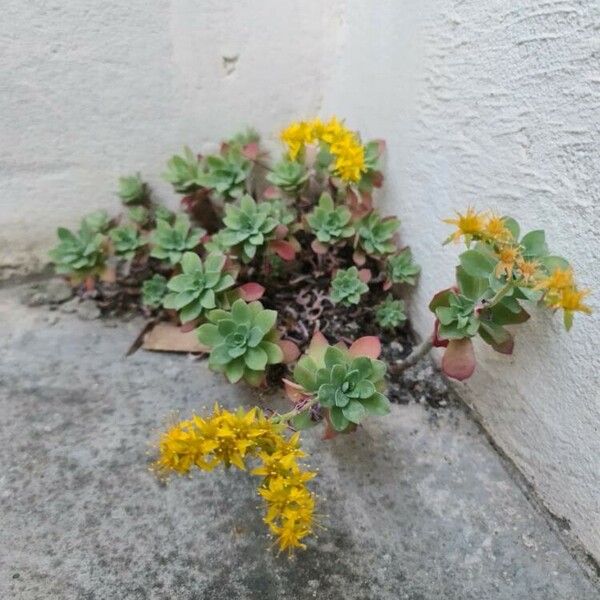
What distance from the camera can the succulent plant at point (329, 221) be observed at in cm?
135

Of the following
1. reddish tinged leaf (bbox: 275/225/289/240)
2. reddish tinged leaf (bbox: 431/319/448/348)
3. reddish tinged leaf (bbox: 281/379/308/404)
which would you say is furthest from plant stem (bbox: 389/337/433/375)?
reddish tinged leaf (bbox: 275/225/289/240)

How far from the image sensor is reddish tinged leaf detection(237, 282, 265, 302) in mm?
1253

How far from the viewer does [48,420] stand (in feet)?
3.79

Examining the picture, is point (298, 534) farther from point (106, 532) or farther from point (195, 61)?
→ point (195, 61)

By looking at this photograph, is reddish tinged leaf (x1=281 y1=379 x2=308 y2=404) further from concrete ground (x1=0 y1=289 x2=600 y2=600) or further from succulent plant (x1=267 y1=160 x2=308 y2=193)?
succulent plant (x1=267 y1=160 x2=308 y2=193)

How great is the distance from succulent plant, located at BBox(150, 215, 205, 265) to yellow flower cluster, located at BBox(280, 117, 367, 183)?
292 mm

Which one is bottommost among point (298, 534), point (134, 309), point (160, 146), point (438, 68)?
point (134, 309)

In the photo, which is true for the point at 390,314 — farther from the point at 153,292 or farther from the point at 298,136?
the point at 153,292

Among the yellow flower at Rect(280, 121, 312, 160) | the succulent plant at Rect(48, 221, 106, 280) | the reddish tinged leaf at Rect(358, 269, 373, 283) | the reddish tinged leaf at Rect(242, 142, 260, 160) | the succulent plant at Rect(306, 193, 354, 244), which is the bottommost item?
the succulent plant at Rect(48, 221, 106, 280)

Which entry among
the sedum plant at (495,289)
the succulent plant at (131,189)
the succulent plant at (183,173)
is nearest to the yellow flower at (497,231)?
the sedum plant at (495,289)

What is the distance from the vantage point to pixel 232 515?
1.00 metres

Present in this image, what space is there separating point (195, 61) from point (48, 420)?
2.88 feet

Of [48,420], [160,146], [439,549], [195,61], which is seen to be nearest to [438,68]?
[195,61]

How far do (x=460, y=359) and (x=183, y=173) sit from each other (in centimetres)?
79
